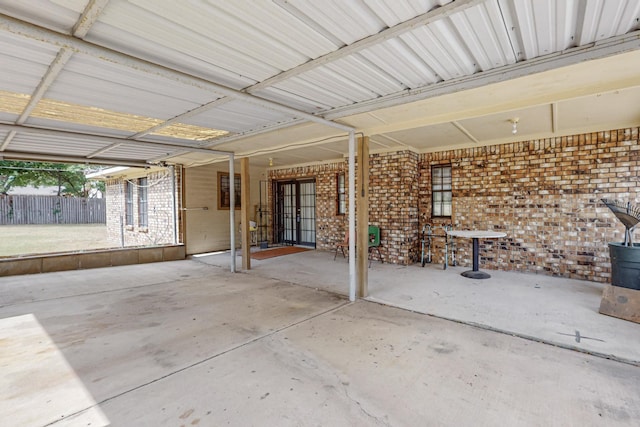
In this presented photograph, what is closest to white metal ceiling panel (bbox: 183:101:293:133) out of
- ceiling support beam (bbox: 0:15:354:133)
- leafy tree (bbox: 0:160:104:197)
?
ceiling support beam (bbox: 0:15:354:133)

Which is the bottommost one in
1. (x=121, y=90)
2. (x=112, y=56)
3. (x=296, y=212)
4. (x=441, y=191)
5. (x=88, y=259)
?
(x=88, y=259)

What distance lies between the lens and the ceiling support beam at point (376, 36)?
1838mm

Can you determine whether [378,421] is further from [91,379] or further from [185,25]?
[185,25]

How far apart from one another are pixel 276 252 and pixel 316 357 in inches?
241

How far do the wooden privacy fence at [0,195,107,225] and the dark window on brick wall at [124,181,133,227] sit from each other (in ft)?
33.4

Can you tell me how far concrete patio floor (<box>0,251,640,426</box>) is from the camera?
2107mm

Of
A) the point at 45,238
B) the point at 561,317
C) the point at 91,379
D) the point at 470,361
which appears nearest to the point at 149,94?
the point at 91,379

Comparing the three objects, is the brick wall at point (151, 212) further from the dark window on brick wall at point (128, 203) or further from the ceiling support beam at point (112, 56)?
the ceiling support beam at point (112, 56)

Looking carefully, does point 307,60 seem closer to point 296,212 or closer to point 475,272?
point 475,272

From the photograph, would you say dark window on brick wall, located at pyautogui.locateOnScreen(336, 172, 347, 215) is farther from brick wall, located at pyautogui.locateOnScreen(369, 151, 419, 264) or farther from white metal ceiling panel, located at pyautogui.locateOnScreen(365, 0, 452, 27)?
white metal ceiling panel, located at pyautogui.locateOnScreen(365, 0, 452, 27)

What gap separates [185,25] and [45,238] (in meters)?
13.7

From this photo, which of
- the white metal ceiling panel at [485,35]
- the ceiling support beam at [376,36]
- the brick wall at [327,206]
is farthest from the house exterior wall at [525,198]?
the ceiling support beam at [376,36]

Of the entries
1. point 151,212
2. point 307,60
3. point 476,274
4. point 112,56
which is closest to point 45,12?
point 112,56

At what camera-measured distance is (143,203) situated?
412 inches
